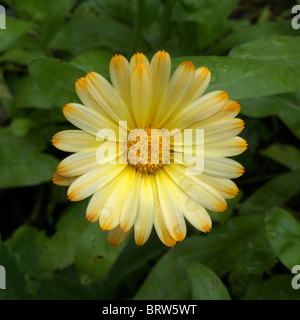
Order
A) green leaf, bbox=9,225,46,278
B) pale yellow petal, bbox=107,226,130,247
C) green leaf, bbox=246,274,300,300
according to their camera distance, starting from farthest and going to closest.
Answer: green leaf, bbox=9,225,46,278 < green leaf, bbox=246,274,300,300 < pale yellow petal, bbox=107,226,130,247

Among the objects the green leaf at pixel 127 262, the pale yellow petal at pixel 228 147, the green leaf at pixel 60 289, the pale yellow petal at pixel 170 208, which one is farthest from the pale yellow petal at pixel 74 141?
the green leaf at pixel 60 289

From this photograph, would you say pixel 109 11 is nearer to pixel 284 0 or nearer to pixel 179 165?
pixel 179 165

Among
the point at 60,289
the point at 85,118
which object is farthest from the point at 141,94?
the point at 60,289

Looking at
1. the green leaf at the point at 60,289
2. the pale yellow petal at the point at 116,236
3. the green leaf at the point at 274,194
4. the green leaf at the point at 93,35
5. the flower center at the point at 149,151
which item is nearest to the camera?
the pale yellow petal at the point at 116,236

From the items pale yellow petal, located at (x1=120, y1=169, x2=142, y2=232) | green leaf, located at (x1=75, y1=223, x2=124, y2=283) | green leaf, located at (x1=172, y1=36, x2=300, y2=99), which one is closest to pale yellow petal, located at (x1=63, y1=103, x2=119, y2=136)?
pale yellow petal, located at (x1=120, y1=169, x2=142, y2=232)

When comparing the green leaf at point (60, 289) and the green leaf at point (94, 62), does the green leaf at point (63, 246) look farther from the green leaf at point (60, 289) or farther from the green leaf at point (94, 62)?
the green leaf at point (94, 62)

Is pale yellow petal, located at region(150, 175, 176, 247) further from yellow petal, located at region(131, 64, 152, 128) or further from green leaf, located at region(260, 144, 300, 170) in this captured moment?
green leaf, located at region(260, 144, 300, 170)

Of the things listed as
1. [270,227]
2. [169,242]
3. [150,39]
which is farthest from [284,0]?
[169,242]
